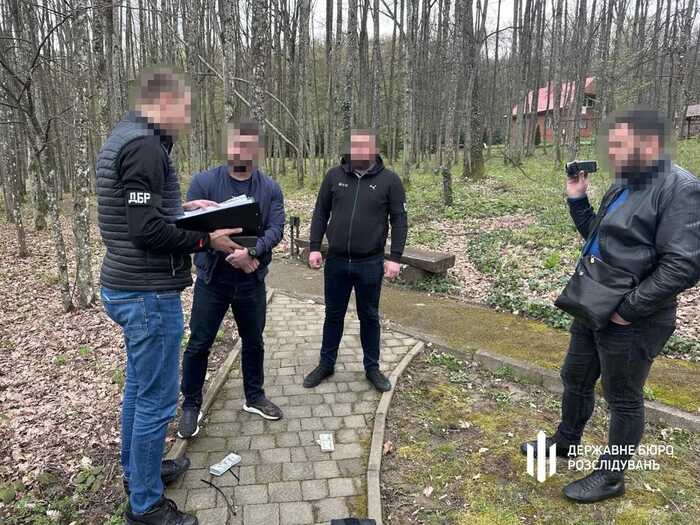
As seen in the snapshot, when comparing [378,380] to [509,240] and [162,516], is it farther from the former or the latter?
[509,240]

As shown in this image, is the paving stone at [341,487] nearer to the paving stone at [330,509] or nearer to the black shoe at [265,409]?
the paving stone at [330,509]

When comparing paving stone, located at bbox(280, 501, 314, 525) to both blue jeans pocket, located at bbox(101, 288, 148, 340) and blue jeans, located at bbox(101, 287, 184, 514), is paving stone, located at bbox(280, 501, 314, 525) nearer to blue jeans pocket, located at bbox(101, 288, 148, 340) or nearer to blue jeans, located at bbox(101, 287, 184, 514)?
blue jeans, located at bbox(101, 287, 184, 514)

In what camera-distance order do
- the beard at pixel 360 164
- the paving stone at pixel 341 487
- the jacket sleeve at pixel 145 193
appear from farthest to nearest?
the beard at pixel 360 164, the paving stone at pixel 341 487, the jacket sleeve at pixel 145 193

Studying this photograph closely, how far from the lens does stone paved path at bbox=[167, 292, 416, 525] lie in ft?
9.62

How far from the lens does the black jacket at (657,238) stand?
2434 mm

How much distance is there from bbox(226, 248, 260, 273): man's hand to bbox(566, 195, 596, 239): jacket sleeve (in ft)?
6.86

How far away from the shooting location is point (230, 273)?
341cm

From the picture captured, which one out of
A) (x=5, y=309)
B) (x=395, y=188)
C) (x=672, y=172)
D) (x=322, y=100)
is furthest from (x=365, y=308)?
(x=322, y=100)

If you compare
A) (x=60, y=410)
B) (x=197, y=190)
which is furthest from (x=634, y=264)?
(x=60, y=410)

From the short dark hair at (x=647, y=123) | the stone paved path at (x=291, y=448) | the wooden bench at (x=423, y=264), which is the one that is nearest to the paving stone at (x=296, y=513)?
the stone paved path at (x=291, y=448)

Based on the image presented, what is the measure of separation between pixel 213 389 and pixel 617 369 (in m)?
3.08

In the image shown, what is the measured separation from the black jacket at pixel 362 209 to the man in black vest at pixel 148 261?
1436mm

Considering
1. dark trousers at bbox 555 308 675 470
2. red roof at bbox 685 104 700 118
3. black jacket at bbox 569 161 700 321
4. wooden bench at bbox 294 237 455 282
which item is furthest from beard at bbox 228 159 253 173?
red roof at bbox 685 104 700 118

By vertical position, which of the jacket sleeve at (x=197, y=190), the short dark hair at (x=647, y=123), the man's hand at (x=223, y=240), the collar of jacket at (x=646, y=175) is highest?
the short dark hair at (x=647, y=123)
